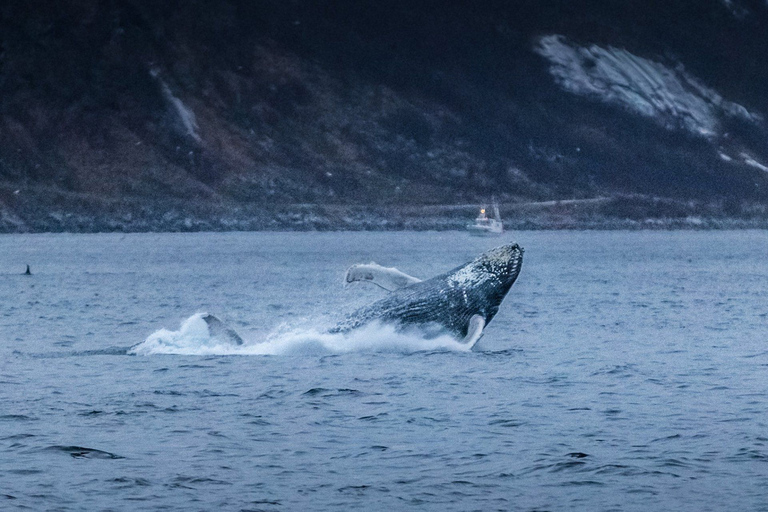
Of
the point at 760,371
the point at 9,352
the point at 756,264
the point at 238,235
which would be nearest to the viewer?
the point at 760,371

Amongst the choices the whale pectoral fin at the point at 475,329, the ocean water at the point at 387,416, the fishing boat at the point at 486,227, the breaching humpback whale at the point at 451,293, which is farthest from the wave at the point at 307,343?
the fishing boat at the point at 486,227

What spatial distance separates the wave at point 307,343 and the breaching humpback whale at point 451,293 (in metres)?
0.62

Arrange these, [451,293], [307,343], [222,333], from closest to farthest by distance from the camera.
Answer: [451,293]
[307,343]
[222,333]

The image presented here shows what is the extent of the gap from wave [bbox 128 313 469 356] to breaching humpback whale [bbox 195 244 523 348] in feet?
2.03

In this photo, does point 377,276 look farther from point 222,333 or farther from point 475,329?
point 222,333

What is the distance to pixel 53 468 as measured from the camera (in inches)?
705

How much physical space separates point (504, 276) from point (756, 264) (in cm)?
7830

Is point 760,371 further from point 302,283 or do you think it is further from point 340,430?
point 302,283

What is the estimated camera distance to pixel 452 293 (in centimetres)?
2589

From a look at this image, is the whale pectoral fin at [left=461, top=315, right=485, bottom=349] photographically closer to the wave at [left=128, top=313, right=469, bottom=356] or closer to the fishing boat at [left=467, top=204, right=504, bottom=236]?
the wave at [left=128, top=313, right=469, bottom=356]

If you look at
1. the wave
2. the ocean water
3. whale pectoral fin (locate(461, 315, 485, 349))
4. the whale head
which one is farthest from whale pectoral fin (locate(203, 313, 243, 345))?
the whale head

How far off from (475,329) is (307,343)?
4633 mm

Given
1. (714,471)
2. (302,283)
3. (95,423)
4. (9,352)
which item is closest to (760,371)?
(714,471)

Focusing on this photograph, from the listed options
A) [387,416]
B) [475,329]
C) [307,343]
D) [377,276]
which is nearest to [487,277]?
[475,329]
